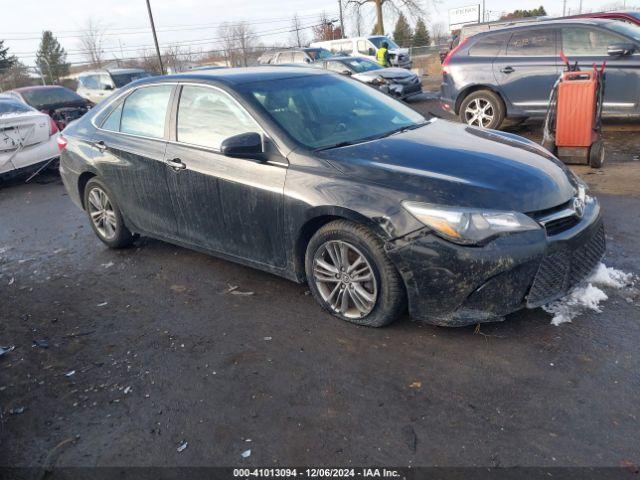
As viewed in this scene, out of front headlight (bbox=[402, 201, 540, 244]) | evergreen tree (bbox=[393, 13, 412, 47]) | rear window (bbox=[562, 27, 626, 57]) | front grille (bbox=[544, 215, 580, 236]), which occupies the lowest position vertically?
front grille (bbox=[544, 215, 580, 236])

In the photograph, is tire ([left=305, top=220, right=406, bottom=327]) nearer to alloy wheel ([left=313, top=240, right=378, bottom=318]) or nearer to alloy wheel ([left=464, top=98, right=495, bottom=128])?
alloy wheel ([left=313, top=240, right=378, bottom=318])

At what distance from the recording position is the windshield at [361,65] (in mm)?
15813

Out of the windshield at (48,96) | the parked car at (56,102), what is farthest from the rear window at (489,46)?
the windshield at (48,96)

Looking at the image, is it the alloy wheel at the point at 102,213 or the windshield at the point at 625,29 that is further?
the windshield at the point at 625,29

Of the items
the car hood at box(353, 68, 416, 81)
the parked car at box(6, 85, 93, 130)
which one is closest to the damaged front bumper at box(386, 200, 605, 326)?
the parked car at box(6, 85, 93, 130)

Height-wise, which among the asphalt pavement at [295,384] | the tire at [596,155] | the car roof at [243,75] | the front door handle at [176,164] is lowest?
the asphalt pavement at [295,384]

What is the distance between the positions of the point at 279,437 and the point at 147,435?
0.69 m

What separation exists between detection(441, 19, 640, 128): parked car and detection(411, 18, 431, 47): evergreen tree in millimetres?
41334

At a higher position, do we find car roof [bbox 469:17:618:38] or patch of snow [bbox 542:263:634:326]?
car roof [bbox 469:17:618:38]

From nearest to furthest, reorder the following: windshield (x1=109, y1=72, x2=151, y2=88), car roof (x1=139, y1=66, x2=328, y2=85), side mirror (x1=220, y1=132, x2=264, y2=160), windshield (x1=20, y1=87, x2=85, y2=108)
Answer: side mirror (x1=220, y1=132, x2=264, y2=160) → car roof (x1=139, y1=66, x2=328, y2=85) → windshield (x1=20, y1=87, x2=85, y2=108) → windshield (x1=109, y1=72, x2=151, y2=88)

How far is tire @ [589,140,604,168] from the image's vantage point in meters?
6.85

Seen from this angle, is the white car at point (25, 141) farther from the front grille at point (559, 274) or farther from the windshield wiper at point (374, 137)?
the front grille at point (559, 274)

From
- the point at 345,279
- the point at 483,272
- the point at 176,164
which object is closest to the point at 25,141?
the point at 176,164

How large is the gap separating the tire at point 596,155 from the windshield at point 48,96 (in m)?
12.0
